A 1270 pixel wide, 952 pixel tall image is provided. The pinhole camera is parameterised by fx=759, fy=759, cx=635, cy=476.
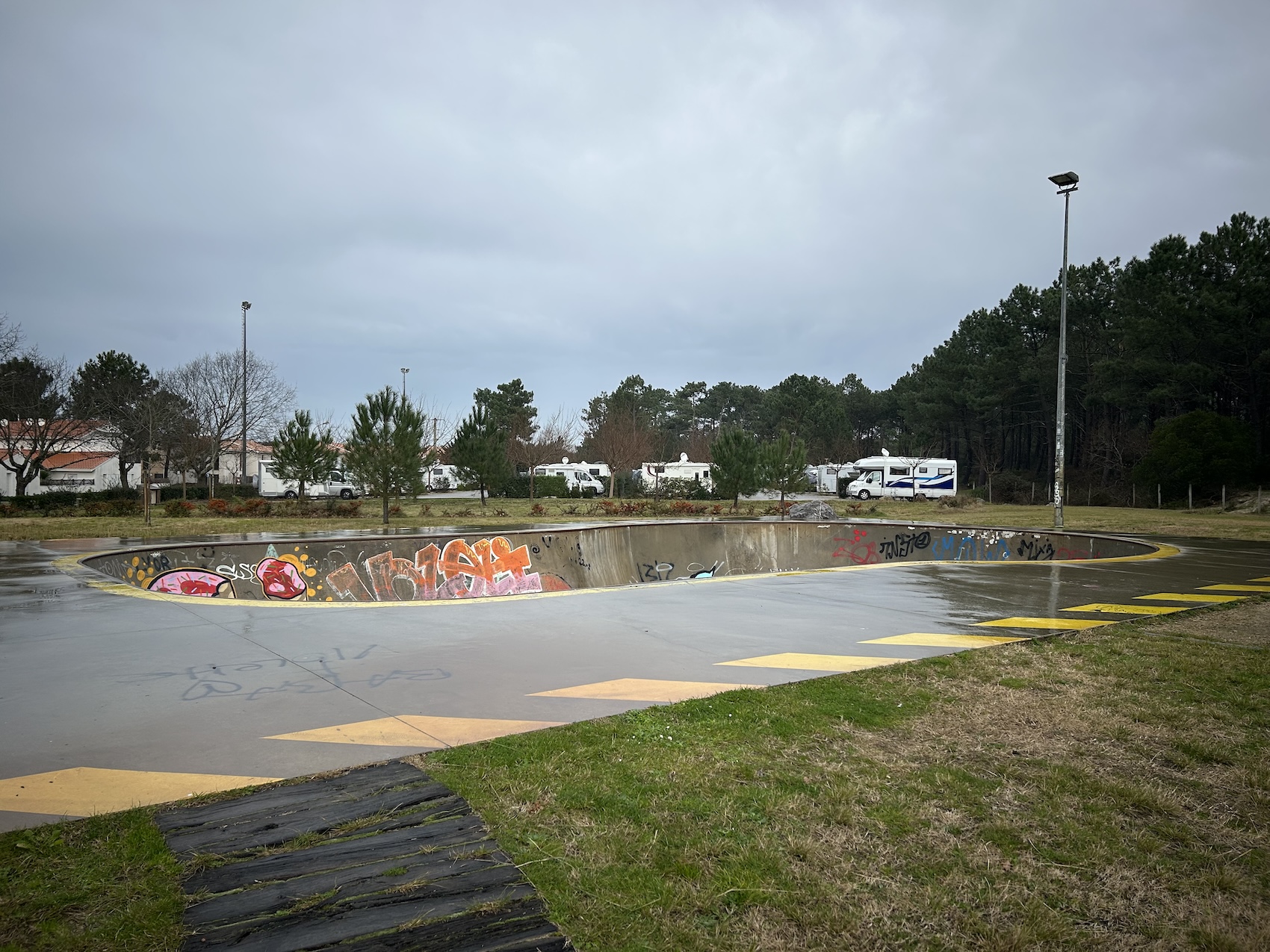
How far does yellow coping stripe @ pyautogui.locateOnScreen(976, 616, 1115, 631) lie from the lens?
782 cm

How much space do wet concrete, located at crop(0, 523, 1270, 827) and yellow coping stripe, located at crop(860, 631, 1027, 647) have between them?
0.18m

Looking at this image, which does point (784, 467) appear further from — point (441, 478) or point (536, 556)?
point (441, 478)

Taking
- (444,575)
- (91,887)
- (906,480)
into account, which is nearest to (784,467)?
(906,480)

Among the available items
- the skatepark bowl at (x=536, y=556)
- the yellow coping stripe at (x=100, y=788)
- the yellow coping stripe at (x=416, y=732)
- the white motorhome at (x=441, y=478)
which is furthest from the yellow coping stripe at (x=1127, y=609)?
the white motorhome at (x=441, y=478)

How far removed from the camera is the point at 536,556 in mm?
17141

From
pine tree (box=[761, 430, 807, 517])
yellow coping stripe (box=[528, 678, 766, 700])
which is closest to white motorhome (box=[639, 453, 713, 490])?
pine tree (box=[761, 430, 807, 517])

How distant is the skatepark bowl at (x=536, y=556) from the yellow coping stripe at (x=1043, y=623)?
5.00 meters

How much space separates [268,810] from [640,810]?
159 cm

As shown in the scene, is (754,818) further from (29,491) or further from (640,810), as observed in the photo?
(29,491)

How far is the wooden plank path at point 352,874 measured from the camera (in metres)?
2.46

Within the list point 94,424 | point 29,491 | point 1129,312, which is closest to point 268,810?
point 94,424

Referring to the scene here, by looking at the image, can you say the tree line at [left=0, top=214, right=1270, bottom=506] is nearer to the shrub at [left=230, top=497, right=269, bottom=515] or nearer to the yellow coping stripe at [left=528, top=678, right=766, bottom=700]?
the shrub at [left=230, top=497, right=269, bottom=515]

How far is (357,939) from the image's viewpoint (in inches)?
96.2

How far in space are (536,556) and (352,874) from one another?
1439cm
